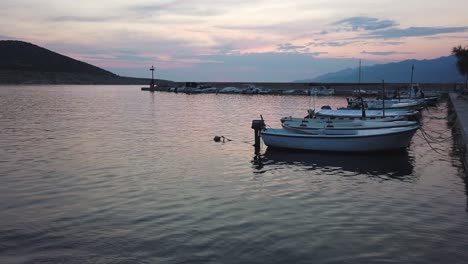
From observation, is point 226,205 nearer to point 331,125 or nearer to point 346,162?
point 346,162

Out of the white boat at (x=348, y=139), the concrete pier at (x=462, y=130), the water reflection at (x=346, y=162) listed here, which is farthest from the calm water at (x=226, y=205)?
the concrete pier at (x=462, y=130)

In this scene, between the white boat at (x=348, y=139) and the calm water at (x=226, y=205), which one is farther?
the white boat at (x=348, y=139)

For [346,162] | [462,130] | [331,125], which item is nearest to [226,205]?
[346,162]

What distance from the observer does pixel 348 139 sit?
76.9 feet

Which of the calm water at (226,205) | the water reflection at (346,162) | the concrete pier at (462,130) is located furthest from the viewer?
the concrete pier at (462,130)

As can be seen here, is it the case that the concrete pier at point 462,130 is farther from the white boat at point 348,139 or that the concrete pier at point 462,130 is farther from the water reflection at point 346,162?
the white boat at point 348,139

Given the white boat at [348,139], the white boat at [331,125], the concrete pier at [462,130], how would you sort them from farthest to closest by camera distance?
the white boat at [331,125]
the white boat at [348,139]
the concrete pier at [462,130]

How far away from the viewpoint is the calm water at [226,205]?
10.3 m

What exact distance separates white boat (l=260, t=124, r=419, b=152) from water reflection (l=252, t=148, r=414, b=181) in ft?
1.10

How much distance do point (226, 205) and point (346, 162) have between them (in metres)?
9.76

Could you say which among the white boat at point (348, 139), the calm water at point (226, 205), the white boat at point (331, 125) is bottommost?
the calm water at point (226, 205)

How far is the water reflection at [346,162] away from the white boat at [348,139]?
1.10 feet

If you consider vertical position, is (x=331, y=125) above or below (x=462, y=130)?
above

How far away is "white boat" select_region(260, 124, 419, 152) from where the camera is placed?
23422 millimetres
